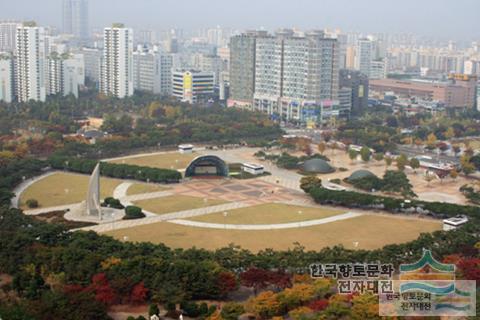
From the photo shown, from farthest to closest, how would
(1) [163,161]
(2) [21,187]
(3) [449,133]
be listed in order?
(3) [449,133] < (1) [163,161] < (2) [21,187]

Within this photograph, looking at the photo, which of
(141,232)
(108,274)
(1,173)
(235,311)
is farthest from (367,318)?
(1,173)

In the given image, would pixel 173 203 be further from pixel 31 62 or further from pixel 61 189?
pixel 31 62

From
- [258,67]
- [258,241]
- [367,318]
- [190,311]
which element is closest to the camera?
[367,318]

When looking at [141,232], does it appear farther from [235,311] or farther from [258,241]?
[235,311]

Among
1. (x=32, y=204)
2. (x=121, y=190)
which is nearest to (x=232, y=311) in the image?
(x=32, y=204)
